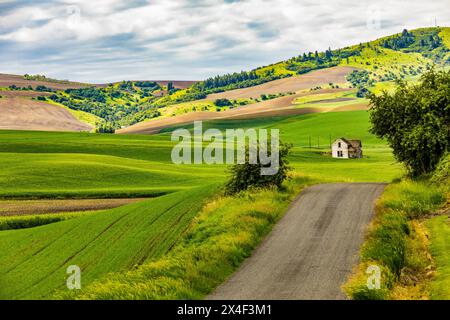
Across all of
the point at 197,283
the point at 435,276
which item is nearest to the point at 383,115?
the point at 435,276

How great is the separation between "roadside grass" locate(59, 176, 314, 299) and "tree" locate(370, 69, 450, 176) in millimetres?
10298

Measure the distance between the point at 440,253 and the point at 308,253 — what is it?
15.4 ft

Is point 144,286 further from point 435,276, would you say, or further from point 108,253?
point 108,253

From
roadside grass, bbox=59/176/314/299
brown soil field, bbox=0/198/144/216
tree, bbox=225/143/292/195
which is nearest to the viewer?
roadside grass, bbox=59/176/314/299

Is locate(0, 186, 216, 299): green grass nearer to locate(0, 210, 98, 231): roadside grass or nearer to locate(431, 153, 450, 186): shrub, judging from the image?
locate(0, 210, 98, 231): roadside grass

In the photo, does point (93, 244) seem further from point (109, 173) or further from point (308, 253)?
point (109, 173)

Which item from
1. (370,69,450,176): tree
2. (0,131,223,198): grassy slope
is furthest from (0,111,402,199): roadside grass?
(370,69,450,176): tree

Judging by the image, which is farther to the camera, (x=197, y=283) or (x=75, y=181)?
(x=75, y=181)

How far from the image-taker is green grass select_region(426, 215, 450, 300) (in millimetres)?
17516

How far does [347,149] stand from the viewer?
13675 cm

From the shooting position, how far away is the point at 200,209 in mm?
39156

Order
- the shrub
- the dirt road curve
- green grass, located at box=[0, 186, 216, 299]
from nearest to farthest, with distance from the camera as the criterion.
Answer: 1. the dirt road curve
2. green grass, located at box=[0, 186, 216, 299]
3. the shrub
